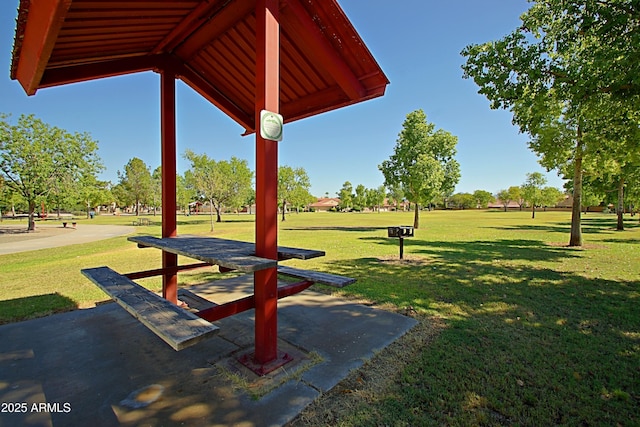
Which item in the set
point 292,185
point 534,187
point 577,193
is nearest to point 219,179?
point 292,185

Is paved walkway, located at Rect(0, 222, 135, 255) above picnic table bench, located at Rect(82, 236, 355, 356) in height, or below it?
below

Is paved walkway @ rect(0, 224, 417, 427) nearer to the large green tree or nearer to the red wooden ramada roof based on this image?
the red wooden ramada roof

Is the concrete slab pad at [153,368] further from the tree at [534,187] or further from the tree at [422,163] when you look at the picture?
the tree at [534,187]

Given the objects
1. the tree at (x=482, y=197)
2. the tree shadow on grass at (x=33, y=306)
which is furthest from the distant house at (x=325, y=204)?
the tree shadow on grass at (x=33, y=306)

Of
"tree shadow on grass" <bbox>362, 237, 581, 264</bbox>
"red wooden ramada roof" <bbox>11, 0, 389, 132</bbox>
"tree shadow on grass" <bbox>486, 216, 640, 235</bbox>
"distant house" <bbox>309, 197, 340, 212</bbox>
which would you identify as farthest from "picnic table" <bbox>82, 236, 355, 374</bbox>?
"distant house" <bbox>309, 197, 340, 212</bbox>

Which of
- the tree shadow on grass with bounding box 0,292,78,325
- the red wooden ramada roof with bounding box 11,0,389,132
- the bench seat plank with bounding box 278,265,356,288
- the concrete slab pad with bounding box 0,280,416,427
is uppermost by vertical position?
the red wooden ramada roof with bounding box 11,0,389,132

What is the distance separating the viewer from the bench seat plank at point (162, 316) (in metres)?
1.93

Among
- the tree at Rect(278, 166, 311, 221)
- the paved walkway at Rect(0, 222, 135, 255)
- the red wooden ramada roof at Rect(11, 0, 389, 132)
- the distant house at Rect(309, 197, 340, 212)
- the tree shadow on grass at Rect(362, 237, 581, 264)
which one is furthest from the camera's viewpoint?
the distant house at Rect(309, 197, 340, 212)

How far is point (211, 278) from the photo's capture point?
697 centimetres

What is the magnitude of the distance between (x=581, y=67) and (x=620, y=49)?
1.04 metres

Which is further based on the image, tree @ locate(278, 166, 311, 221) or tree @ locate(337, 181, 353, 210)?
tree @ locate(337, 181, 353, 210)

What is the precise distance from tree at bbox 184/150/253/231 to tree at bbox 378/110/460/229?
14.5 meters

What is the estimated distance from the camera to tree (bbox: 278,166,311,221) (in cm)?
3600

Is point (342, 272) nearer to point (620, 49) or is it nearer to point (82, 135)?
point (620, 49)
